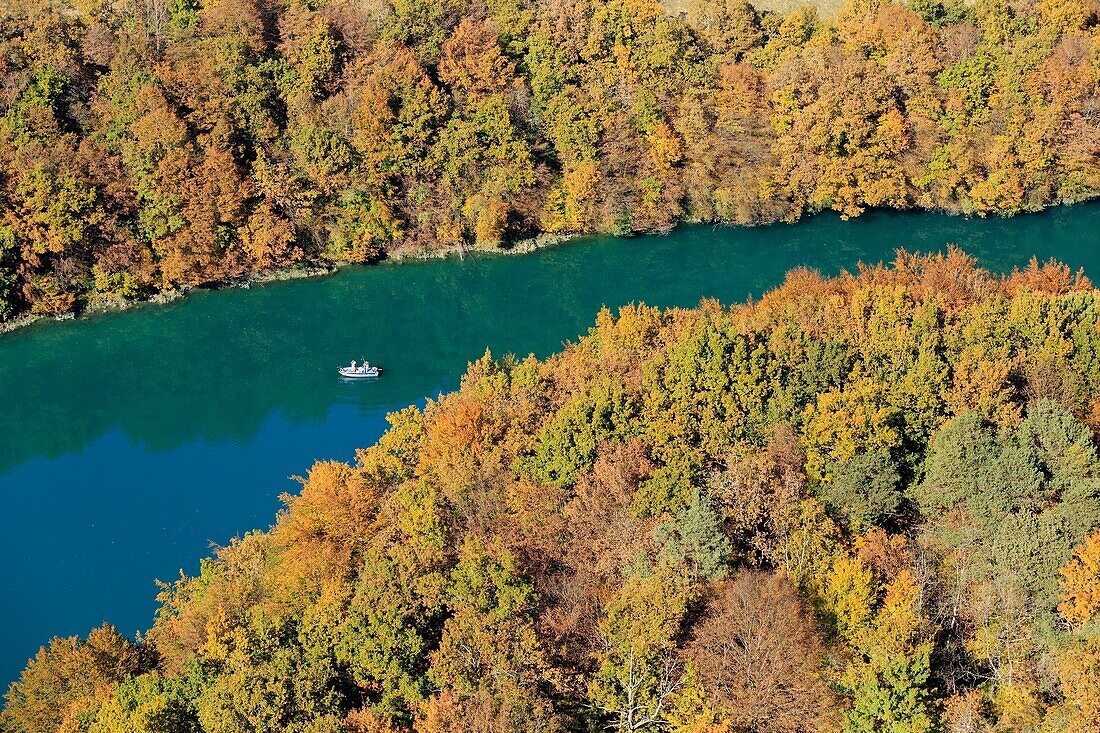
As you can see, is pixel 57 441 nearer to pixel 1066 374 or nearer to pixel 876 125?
pixel 1066 374

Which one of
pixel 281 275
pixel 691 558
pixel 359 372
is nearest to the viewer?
pixel 691 558

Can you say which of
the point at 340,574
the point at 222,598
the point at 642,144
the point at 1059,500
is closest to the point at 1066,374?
the point at 1059,500

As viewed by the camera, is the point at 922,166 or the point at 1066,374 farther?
the point at 922,166

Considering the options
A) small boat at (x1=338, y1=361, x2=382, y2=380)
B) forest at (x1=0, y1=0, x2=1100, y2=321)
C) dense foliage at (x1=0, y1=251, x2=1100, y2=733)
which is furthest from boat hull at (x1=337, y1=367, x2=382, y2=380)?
dense foliage at (x1=0, y1=251, x2=1100, y2=733)

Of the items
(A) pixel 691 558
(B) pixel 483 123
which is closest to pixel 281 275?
(B) pixel 483 123

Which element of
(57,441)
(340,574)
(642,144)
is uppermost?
(642,144)

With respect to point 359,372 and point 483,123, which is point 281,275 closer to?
point 359,372

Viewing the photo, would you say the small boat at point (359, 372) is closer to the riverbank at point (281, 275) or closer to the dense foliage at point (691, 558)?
the riverbank at point (281, 275)

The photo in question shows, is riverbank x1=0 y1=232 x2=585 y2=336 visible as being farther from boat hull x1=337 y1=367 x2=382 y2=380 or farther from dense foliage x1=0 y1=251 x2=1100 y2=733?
dense foliage x1=0 y1=251 x2=1100 y2=733
